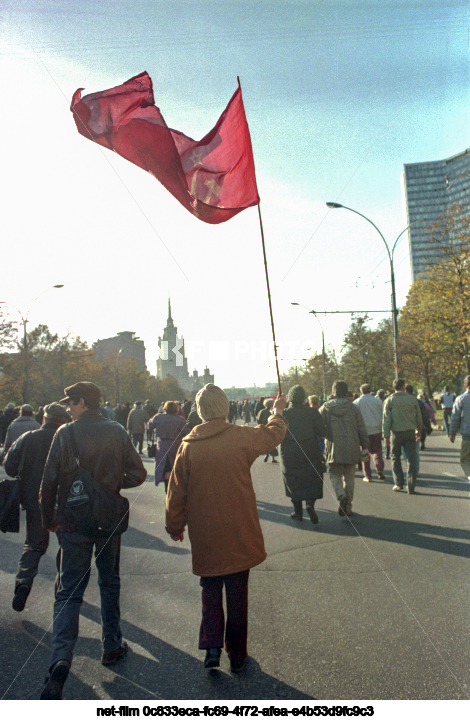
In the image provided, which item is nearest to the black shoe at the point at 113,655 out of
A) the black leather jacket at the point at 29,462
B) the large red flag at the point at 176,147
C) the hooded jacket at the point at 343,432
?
the black leather jacket at the point at 29,462

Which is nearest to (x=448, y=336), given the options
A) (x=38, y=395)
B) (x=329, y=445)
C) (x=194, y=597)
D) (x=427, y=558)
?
(x=329, y=445)

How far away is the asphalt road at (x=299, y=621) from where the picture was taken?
3.20 meters

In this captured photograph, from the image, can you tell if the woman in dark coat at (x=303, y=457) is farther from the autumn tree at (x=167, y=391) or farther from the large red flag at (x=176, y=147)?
the autumn tree at (x=167, y=391)

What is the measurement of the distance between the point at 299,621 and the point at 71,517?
1831 millimetres

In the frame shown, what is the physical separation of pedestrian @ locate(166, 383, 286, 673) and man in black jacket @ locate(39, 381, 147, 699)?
1.43 ft

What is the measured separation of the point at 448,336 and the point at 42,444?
23.6 meters

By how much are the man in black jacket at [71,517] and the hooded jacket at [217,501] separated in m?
0.44

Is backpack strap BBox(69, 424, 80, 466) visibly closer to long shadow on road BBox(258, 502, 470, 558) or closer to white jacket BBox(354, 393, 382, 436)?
long shadow on road BBox(258, 502, 470, 558)

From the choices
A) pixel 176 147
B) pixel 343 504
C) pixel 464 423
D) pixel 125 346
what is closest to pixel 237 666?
pixel 176 147

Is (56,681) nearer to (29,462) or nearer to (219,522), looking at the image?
(219,522)

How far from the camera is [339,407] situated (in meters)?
8.28

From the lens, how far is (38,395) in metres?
51.1

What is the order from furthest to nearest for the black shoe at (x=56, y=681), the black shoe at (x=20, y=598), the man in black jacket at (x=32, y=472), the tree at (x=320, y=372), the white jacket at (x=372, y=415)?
the tree at (x=320, y=372), the white jacket at (x=372, y=415), the man in black jacket at (x=32, y=472), the black shoe at (x=20, y=598), the black shoe at (x=56, y=681)

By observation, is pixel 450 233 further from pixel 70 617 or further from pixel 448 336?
pixel 70 617
